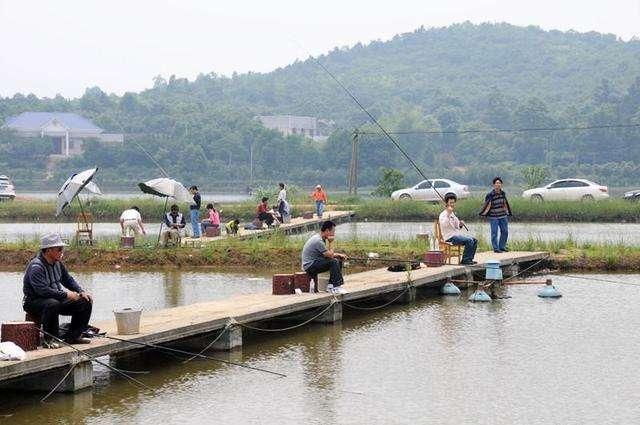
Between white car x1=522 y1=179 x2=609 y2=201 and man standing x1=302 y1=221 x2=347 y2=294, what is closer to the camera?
man standing x1=302 y1=221 x2=347 y2=294

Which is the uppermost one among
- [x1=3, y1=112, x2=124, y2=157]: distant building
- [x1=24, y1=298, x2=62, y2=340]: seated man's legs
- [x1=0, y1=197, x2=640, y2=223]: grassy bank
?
[x1=3, y1=112, x2=124, y2=157]: distant building

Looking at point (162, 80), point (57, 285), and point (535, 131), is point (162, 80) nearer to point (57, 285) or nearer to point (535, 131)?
point (535, 131)

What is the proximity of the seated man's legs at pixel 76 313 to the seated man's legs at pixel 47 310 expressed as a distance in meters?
0.08

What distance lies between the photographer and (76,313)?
12188mm

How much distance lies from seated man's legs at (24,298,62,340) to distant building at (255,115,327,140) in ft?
330

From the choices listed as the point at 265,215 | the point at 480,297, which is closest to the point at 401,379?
the point at 480,297

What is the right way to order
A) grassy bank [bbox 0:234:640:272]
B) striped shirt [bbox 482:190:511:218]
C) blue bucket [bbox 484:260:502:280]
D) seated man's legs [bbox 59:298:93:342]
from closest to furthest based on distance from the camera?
seated man's legs [bbox 59:298:93:342] < blue bucket [bbox 484:260:502:280] < striped shirt [bbox 482:190:511:218] < grassy bank [bbox 0:234:640:272]

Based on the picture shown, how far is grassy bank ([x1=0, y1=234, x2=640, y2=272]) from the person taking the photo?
23.8 meters

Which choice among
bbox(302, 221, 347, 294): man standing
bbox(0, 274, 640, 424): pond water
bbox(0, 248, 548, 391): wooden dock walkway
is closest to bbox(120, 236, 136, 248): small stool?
bbox(0, 248, 548, 391): wooden dock walkway

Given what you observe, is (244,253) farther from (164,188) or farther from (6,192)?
(6,192)

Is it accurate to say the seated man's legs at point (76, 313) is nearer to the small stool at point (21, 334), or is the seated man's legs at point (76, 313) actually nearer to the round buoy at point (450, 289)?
the small stool at point (21, 334)

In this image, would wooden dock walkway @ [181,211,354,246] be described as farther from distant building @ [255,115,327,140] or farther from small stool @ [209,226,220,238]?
distant building @ [255,115,327,140]

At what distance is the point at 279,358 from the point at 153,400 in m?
2.44

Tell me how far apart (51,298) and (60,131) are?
9659cm
